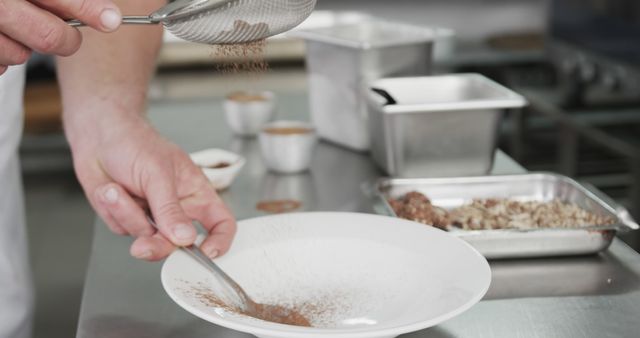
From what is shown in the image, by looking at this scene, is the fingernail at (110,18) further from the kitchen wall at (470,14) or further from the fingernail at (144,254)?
the kitchen wall at (470,14)

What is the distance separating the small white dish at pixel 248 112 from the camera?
1.95 meters

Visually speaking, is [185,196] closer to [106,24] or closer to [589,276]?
[106,24]

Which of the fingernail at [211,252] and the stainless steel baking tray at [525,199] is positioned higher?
the fingernail at [211,252]

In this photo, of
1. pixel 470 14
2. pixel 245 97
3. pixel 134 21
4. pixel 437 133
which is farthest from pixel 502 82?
pixel 134 21

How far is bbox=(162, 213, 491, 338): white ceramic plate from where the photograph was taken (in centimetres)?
95

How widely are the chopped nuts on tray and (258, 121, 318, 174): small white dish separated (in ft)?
1.27

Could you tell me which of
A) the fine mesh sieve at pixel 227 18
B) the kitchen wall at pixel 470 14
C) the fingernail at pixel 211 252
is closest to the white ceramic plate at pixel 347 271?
the fingernail at pixel 211 252

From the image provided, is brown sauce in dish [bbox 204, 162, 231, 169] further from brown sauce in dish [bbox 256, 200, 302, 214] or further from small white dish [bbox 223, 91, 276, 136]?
small white dish [bbox 223, 91, 276, 136]

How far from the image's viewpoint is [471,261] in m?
1.02

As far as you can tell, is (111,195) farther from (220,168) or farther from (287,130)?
(287,130)

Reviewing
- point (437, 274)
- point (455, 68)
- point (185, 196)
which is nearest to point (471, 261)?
point (437, 274)

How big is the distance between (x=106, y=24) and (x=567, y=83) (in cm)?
300

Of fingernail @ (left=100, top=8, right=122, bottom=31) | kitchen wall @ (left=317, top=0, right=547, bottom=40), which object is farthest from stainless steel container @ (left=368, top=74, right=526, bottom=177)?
kitchen wall @ (left=317, top=0, right=547, bottom=40)

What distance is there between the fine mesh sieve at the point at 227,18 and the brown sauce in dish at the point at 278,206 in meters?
0.49
